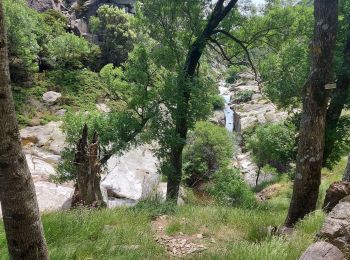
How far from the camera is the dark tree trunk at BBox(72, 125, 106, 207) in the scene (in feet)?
26.5

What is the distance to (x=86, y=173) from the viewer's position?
842cm

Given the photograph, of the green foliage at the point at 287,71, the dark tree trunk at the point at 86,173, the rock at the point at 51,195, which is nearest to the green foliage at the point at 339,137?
the green foliage at the point at 287,71

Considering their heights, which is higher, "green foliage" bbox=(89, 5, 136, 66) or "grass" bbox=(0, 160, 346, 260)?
"green foliage" bbox=(89, 5, 136, 66)

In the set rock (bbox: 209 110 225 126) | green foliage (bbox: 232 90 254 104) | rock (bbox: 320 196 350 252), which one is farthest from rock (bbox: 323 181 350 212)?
green foliage (bbox: 232 90 254 104)

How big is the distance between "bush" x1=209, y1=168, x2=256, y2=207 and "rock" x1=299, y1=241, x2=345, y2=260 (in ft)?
38.7

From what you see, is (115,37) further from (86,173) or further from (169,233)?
(169,233)

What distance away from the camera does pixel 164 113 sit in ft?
42.2

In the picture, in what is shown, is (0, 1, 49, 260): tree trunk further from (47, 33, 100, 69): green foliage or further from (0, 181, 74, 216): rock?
(47, 33, 100, 69): green foliage

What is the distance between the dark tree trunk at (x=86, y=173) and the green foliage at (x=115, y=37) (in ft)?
116

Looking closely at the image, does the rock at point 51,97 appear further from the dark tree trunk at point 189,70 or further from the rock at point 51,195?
the dark tree trunk at point 189,70

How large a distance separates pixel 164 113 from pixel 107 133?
2403 millimetres

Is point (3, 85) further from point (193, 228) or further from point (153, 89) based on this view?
point (153, 89)

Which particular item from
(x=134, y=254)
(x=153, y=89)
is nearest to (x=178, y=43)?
(x=153, y=89)

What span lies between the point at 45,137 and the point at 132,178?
29.5 ft
